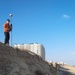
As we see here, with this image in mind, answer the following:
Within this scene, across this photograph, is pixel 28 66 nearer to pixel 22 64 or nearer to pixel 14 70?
pixel 22 64

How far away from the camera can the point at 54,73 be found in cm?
2725

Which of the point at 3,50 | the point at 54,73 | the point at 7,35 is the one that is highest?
the point at 7,35

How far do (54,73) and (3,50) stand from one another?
9.21 m

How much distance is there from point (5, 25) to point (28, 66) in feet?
12.4

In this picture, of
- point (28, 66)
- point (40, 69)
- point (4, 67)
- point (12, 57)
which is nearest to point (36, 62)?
point (40, 69)

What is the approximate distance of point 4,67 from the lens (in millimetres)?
17922

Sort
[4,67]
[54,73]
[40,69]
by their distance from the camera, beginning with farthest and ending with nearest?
1. [54,73]
2. [40,69]
3. [4,67]

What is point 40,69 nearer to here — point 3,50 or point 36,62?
point 36,62

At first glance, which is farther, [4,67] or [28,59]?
[28,59]

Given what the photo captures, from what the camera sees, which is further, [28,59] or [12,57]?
[28,59]

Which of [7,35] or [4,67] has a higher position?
[7,35]

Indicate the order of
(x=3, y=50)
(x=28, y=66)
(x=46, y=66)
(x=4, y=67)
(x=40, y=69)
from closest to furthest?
1. (x=4, y=67)
2. (x=3, y=50)
3. (x=28, y=66)
4. (x=40, y=69)
5. (x=46, y=66)

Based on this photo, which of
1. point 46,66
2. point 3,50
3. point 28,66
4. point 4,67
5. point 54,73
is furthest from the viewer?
point 54,73

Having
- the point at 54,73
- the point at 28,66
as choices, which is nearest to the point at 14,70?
the point at 28,66
